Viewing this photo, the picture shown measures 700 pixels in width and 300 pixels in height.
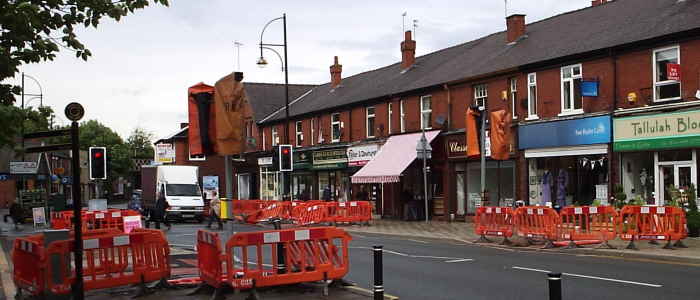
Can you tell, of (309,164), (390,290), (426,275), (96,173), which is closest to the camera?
(390,290)

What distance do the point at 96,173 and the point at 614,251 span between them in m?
14.1

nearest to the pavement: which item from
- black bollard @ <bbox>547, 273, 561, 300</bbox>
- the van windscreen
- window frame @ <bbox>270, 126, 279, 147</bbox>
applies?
black bollard @ <bbox>547, 273, 561, 300</bbox>

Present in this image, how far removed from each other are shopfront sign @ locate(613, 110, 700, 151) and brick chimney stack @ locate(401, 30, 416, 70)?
17580 millimetres

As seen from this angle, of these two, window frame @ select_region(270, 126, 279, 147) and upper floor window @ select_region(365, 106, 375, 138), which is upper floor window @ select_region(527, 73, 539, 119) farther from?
window frame @ select_region(270, 126, 279, 147)

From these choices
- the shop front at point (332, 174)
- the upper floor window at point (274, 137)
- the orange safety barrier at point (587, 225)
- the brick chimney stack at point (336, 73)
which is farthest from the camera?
the upper floor window at point (274, 137)

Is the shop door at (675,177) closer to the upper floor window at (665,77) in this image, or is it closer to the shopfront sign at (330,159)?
the upper floor window at (665,77)

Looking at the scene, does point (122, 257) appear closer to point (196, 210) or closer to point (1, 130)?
point (1, 130)

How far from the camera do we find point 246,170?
5519 cm

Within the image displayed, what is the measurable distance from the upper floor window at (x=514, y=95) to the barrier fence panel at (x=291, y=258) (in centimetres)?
1846

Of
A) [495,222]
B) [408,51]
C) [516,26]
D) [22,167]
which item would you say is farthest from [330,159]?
[495,222]

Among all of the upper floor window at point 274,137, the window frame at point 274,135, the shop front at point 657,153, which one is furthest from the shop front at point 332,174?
the shop front at point 657,153

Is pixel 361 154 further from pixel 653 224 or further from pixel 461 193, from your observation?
pixel 653 224

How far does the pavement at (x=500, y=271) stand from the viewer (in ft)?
37.4

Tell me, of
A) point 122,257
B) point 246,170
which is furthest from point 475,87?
point 246,170
